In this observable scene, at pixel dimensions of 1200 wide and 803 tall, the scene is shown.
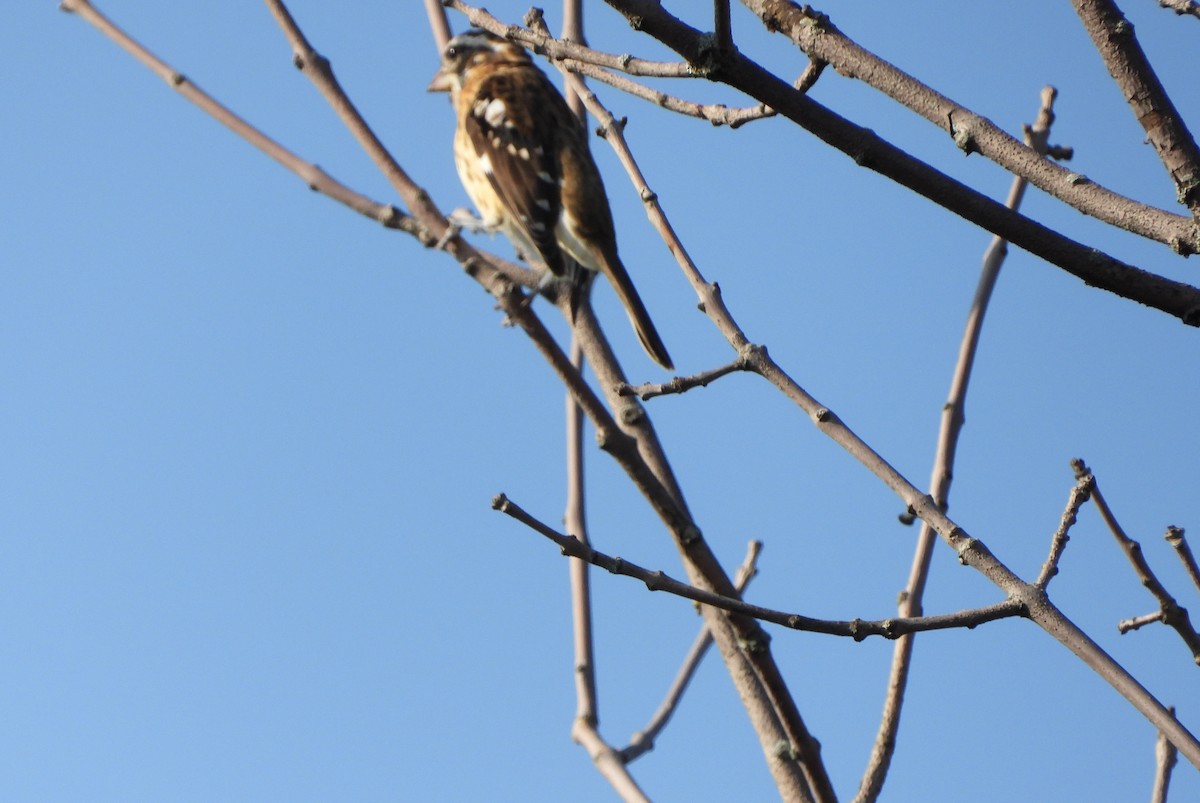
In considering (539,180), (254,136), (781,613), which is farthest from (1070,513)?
(539,180)

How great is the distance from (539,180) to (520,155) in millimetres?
168

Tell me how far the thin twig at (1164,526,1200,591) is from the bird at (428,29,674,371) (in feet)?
7.73

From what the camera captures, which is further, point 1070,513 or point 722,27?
point 1070,513

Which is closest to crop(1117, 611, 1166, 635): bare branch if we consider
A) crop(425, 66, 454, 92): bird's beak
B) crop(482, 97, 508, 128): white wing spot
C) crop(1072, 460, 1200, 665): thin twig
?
crop(1072, 460, 1200, 665): thin twig

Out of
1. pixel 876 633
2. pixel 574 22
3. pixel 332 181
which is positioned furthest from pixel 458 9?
pixel 876 633

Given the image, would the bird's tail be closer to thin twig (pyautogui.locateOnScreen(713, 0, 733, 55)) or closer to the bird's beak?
the bird's beak

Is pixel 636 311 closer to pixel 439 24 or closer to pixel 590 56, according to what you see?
pixel 439 24

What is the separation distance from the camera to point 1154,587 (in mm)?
2385

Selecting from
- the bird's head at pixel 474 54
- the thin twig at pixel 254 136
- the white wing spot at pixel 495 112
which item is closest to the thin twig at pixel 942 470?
the thin twig at pixel 254 136

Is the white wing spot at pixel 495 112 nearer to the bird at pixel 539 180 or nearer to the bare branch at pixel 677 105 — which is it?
the bird at pixel 539 180

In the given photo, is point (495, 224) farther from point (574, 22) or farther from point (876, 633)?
point (876, 633)

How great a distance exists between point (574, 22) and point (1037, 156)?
2113 mm

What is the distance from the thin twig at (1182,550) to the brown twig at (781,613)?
55cm

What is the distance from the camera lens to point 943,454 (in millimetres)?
3473
